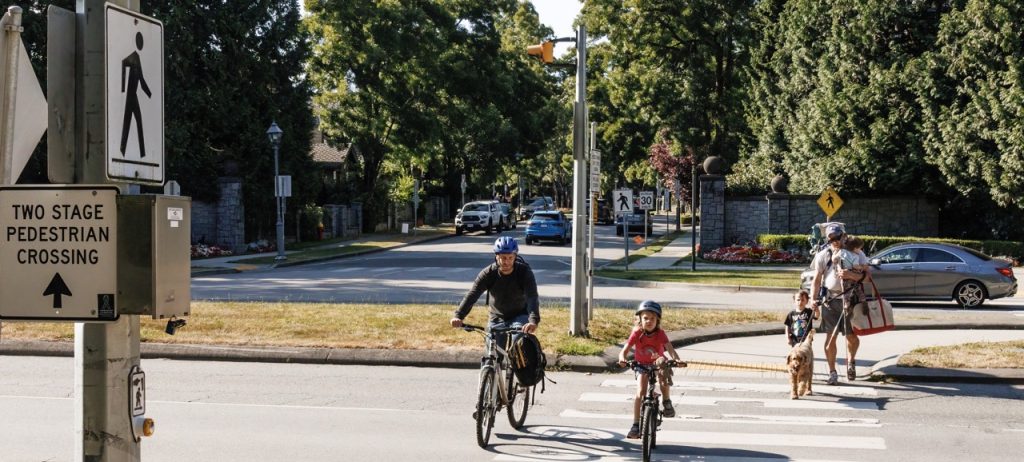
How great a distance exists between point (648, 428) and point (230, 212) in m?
34.8

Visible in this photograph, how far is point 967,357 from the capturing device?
13102 mm

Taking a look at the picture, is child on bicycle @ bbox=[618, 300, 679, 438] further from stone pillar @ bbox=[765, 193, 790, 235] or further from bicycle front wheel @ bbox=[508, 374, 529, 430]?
stone pillar @ bbox=[765, 193, 790, 235]

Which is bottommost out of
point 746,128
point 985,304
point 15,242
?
point 985,304

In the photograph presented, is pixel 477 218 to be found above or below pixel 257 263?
above

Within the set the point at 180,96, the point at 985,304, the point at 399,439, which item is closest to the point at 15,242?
the point at 399,439

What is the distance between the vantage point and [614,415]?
10.2 metres

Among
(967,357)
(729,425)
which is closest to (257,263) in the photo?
(967,357)

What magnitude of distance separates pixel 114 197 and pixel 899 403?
901 centimetres

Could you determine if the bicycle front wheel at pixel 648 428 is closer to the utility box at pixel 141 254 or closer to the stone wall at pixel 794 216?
the utility box at pixel 141 254

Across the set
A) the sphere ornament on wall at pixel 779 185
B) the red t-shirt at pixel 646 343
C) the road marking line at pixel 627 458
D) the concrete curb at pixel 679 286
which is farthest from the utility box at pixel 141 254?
the sphere ornament on wall at pixel 779 185

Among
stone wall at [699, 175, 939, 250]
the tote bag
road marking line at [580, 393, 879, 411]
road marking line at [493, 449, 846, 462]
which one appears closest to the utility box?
road marking line at [493, 449, 846, 462]

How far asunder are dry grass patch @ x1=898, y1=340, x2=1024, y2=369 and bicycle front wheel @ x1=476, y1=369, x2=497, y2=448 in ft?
20.2

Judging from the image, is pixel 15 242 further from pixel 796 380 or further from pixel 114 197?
pixel 796 380

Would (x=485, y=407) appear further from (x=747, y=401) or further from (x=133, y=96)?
(x=133, y=96)
